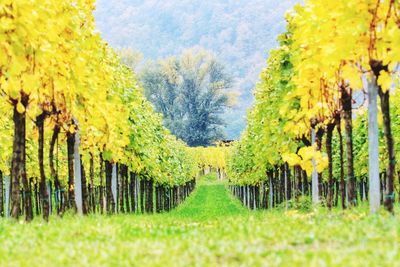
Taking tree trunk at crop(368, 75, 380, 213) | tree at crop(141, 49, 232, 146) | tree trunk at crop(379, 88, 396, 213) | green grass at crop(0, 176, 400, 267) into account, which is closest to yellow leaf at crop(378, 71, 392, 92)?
tree trunk at crop(379, 88, 396, 213)

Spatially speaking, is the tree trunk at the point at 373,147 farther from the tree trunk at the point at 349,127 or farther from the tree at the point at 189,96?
the tree at the point at 189,96

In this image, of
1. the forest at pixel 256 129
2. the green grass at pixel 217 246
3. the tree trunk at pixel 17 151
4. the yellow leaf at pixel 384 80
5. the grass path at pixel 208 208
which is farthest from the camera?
the grass path at pixel 208 208

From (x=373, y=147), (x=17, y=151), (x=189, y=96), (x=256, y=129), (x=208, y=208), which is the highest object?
(x=189, y=96)

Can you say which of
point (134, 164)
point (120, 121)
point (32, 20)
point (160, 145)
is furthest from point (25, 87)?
point (160, 145)

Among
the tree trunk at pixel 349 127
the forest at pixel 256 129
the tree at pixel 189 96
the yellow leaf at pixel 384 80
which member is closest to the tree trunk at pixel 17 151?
the forest at pixel 256 129

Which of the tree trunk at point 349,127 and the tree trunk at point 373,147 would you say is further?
the tree trunk at point 349,127

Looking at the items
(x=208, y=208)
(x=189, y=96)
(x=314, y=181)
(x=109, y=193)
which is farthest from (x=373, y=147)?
(x=189, y=96)

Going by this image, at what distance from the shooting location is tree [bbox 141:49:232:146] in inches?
5246

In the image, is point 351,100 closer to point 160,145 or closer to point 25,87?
point 25,87

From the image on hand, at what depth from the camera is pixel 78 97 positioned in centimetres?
1742

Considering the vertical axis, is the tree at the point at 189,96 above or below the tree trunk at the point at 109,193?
above

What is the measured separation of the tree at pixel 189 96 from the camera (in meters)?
133

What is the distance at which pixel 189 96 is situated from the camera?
137375 millimetres

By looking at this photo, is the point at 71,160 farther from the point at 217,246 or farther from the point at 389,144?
the point at 217,246
